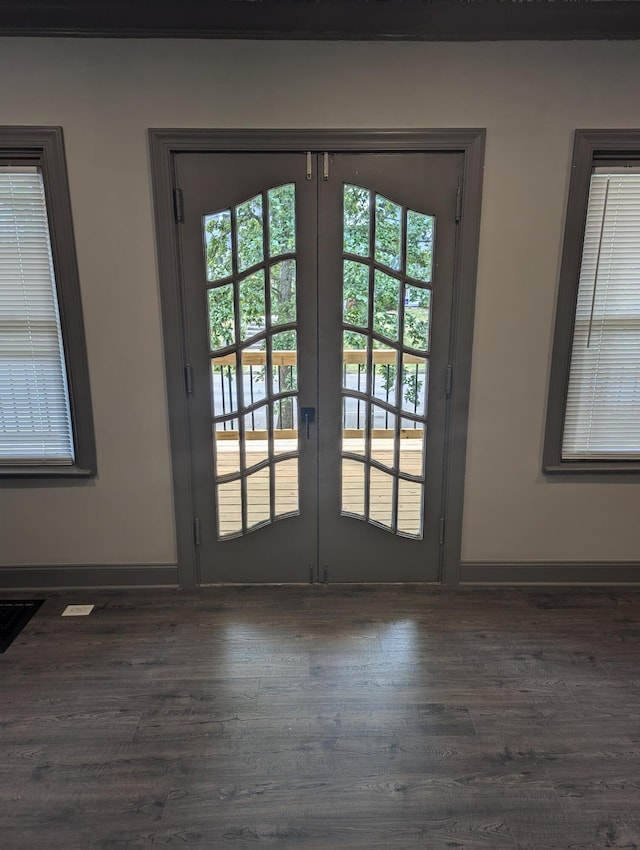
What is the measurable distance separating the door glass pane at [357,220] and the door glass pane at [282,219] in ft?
0.76

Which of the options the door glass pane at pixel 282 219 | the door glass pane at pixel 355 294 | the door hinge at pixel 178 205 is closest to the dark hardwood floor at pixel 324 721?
the door glass pane at pixel 355 294

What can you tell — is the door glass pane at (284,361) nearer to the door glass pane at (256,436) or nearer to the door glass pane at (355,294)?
the door glass pane at (256,436)

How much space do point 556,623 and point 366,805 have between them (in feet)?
4.29

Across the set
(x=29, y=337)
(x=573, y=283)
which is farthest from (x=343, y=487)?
(x=29, y=337)

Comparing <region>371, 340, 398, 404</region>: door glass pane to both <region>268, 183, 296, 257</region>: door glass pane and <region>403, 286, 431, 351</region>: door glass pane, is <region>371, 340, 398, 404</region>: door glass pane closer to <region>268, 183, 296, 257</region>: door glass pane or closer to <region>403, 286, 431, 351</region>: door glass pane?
<region>403, 286, 431, 351</region>: door glass pane

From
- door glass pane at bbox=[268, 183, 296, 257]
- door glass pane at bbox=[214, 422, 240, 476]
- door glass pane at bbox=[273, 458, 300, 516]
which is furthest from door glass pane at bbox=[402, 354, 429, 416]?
door glass pane at bbox=[214, 422, 240, 476]

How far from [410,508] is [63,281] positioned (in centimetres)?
196

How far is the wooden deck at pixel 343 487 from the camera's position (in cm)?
256

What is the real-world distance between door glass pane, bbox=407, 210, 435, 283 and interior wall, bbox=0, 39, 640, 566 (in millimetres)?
→ 241

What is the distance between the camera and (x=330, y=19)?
6.70ft

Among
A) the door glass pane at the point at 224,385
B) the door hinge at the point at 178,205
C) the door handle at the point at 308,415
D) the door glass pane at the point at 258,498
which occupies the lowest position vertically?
the door glass pane at the point at 258,498

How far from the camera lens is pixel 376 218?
7.55 ft

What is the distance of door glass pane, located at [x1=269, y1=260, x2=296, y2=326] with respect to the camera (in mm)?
2348

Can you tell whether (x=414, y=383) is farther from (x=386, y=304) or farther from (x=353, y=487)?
(x=353, y=487)
